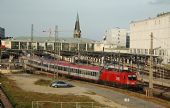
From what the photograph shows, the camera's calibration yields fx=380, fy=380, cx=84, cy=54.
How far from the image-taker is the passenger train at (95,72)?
61275 millimetres

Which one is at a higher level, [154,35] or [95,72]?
[154,35]

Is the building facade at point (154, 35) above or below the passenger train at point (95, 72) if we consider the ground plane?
above

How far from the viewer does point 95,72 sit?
7044cm

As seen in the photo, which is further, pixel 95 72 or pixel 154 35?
pixel 154 35

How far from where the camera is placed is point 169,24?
422 ft

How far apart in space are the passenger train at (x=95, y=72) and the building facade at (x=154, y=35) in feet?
148

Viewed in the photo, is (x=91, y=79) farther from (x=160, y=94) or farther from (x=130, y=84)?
(x=160, y=94)

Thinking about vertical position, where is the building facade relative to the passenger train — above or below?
above

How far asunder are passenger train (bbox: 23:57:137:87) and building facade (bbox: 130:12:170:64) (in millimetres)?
45122

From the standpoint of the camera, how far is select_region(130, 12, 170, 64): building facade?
129875 mm

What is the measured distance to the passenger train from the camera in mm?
61275

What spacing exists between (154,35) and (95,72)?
76.9 metres

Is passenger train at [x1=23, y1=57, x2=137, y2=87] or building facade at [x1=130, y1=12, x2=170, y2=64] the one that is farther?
building facade at [x1=130, y1=12, x2=170, y2=64]

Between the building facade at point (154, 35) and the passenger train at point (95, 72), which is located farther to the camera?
the building facade at point (154, 35)
